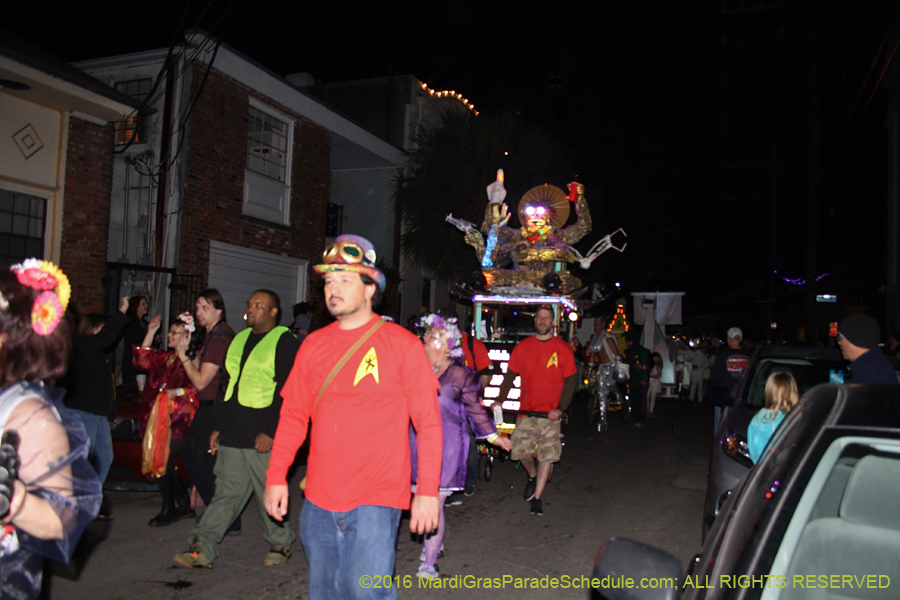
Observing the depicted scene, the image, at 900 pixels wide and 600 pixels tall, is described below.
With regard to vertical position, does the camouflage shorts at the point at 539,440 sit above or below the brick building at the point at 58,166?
below

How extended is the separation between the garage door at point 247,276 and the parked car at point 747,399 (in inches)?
382

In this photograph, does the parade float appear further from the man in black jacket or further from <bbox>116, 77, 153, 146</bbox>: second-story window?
<bbox>116, 77, 153, 146</bbox>: second-story window

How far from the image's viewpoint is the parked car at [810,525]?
1721 millimetres

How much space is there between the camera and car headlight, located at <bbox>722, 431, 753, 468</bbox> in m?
5.00

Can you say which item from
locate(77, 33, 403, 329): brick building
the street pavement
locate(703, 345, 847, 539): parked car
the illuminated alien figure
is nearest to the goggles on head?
the street pavement

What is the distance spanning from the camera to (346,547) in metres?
2.91

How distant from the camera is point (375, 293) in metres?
3.34

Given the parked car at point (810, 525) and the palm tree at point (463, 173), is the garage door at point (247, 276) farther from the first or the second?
the parked car at point (810, 525)

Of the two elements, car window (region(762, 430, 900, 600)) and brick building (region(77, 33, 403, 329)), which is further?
brick building (region(77, 33, 403, 329))

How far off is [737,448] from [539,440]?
213 cm

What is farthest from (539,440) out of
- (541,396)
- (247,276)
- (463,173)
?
(463,173)

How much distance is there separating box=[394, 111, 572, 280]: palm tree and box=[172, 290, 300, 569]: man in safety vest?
13.6 metres

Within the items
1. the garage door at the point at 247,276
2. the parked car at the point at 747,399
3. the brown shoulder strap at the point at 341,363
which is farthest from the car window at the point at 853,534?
the garage door at the point at 247,276

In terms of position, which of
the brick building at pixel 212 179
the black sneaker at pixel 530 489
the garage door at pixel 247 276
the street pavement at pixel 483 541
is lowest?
the street pavement at pixel 483 541
